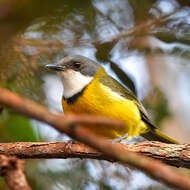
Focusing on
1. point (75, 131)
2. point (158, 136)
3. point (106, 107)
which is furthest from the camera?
point (158, 136)

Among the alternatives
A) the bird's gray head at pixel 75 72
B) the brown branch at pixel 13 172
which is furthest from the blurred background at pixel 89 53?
the brown branch at pixel 13 172

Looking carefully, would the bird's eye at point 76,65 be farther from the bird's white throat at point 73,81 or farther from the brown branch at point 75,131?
the brown branch at point 75,131

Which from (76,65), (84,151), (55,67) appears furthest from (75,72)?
(84,151)

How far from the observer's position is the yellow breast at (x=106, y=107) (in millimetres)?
2684

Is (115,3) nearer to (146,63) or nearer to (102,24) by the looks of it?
(102,24)

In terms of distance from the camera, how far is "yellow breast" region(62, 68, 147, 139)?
8.80 ft

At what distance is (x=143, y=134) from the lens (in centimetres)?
335

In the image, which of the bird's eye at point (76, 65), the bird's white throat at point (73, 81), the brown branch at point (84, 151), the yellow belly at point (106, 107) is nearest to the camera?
the brown branch at point (84, 151)

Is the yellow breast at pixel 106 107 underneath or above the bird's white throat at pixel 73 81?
underneath

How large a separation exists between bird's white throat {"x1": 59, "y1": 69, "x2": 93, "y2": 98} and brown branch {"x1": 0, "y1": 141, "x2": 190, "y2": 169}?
0.58 meters

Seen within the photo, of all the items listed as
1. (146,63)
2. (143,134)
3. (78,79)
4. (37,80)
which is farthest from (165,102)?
(146,63)

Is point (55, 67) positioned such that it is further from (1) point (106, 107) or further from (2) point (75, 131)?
(2) point (75, 131)

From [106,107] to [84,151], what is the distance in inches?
18.2

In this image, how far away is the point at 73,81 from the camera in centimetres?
304
